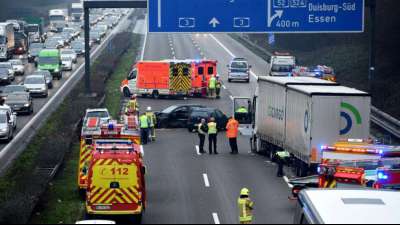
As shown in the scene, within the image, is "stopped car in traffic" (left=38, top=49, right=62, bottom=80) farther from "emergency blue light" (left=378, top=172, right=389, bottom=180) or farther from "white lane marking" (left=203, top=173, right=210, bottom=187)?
"emergency blue light" (left=378, top=172, right=389, bottom=180)

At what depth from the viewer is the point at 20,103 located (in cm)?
5188

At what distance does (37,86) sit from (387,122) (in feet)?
84.2

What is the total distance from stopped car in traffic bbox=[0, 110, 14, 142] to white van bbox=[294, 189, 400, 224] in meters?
29.3

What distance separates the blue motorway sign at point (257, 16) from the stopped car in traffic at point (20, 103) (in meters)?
10.5

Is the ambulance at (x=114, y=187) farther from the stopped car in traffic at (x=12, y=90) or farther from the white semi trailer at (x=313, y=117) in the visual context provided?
the stopped car in traffic at (x=12, y=90)

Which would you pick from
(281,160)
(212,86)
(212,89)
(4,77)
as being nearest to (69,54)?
(4,77)

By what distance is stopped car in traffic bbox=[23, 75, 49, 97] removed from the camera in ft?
198

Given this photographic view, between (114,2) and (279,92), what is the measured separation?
43.4ft

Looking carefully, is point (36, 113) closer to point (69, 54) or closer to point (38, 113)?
point (38, 113)

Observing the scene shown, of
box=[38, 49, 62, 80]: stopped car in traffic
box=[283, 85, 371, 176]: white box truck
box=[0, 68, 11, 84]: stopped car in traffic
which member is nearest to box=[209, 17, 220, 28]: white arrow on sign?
box=[283, 85, 371, 176]: white box truck

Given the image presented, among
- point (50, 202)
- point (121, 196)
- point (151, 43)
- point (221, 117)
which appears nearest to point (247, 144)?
point (221, 117)

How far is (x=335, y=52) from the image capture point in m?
84.4

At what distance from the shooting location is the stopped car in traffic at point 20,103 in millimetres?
51653

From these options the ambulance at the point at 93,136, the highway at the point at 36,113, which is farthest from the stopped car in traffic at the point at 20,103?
the ambulance at the point at 93,136
